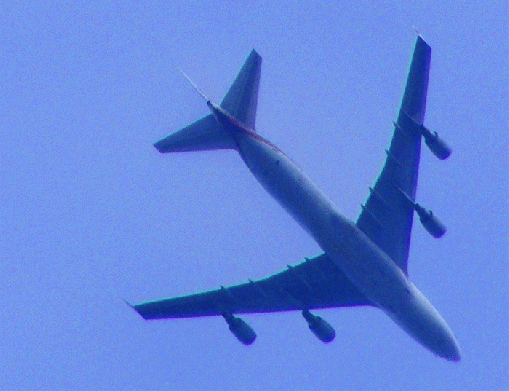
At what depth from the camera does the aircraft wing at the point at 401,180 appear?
42719 mm

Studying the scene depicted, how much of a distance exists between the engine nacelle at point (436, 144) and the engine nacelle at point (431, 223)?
3.13m

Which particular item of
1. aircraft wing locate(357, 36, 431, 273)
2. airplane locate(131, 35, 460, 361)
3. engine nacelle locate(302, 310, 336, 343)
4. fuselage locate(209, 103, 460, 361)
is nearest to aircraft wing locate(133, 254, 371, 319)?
airplane locate(131, 35, 460, 361)

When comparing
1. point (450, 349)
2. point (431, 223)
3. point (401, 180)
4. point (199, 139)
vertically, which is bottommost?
point (450, 349)

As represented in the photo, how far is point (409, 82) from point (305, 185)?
680 cm

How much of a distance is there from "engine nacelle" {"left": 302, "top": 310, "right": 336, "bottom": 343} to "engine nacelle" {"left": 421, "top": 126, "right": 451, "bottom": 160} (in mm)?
11616

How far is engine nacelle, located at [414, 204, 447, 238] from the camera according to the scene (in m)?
44.8

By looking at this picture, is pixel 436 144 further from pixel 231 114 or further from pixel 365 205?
pixel 231 114

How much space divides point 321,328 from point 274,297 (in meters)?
3.90

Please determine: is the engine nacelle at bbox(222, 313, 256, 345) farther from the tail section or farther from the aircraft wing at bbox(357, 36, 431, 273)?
the tail section

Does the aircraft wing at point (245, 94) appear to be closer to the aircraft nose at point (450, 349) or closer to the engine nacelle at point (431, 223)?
the engine nacelle at point (431, 223)

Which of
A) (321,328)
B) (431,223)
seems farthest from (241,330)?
(431,223)

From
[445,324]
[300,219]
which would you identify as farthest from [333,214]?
[445,324]

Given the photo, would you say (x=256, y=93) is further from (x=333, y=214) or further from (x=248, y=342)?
(x=248, y=342)

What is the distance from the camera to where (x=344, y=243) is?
4441 cm
